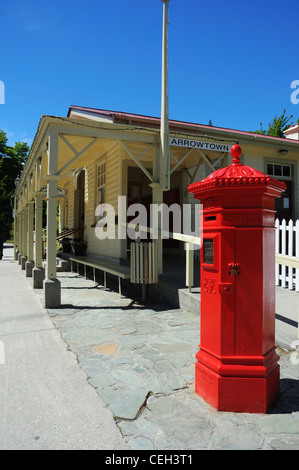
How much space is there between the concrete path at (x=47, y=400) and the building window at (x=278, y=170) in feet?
30.3

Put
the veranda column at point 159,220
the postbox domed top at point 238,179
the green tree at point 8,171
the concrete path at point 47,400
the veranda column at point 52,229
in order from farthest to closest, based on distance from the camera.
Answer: the green tree at point 8,171
the veranda column at point 159,220
the veranda column at point 52,229
the postbox domed top at point 238,179
the concrete path at point 47,400

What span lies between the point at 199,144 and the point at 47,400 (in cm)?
626

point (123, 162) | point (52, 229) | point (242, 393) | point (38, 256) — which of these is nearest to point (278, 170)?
point (123, 162)

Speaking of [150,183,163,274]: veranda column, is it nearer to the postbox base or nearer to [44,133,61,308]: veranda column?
[44,133,61,308]: veranda column

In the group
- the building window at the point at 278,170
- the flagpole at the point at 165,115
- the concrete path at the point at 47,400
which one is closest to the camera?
the concrete path at the point at 47,400

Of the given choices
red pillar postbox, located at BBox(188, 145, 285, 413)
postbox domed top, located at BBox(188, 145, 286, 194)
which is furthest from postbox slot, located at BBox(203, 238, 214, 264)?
postbox domed top, located at BBox(188, 145, 286, 194)

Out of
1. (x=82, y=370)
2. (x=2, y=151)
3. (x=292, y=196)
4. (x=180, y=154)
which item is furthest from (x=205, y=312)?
(x=2, y=151)

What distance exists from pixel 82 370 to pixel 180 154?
7.44 meters

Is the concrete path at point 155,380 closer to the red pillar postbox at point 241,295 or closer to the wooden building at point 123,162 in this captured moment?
the red pillar postbox at point 241,295

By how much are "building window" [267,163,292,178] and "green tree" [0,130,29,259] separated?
99.4 ft

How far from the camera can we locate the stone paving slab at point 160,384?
234cm

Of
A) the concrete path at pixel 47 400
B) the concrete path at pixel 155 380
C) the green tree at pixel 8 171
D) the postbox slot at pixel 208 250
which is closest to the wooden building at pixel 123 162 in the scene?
the concrete path at pixel 155 380

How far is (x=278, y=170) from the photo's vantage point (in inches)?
466

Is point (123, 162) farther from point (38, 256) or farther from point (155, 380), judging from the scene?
point (155, 380)
